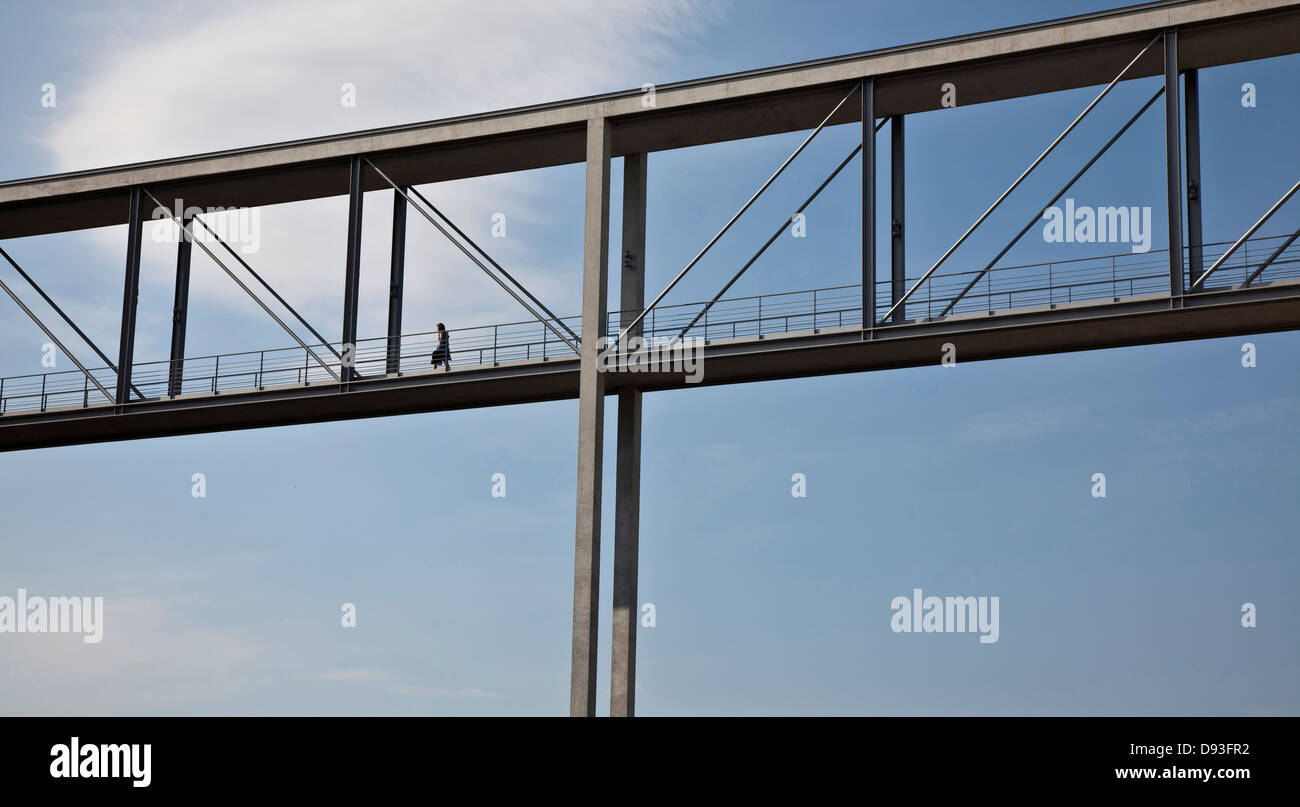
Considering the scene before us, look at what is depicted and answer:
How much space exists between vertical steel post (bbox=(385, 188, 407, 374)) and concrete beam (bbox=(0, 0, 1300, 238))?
0.74 metres

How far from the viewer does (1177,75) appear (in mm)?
29016

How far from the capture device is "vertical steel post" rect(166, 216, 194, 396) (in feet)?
120

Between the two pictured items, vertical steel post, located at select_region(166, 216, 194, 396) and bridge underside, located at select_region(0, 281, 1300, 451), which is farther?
vertical steel post, located at select_region(166, 216, 194, 396)

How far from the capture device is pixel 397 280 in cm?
3603

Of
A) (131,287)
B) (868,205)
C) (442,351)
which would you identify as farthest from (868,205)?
(131,287)

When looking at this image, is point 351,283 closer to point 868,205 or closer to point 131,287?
point 131,287

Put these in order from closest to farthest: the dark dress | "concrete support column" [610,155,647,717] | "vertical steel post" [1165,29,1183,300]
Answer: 1. "vertical steel post" [1165,29,1183,300]
2. "concrete support column" [610,155,647,717]
3. the dark dress

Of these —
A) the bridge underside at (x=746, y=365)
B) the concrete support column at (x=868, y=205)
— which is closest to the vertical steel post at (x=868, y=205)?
the concrete support column at (x=868, y=205)

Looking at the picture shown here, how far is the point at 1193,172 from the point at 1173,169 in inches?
36.6

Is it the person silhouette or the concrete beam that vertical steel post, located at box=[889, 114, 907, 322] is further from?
the person silhouette
